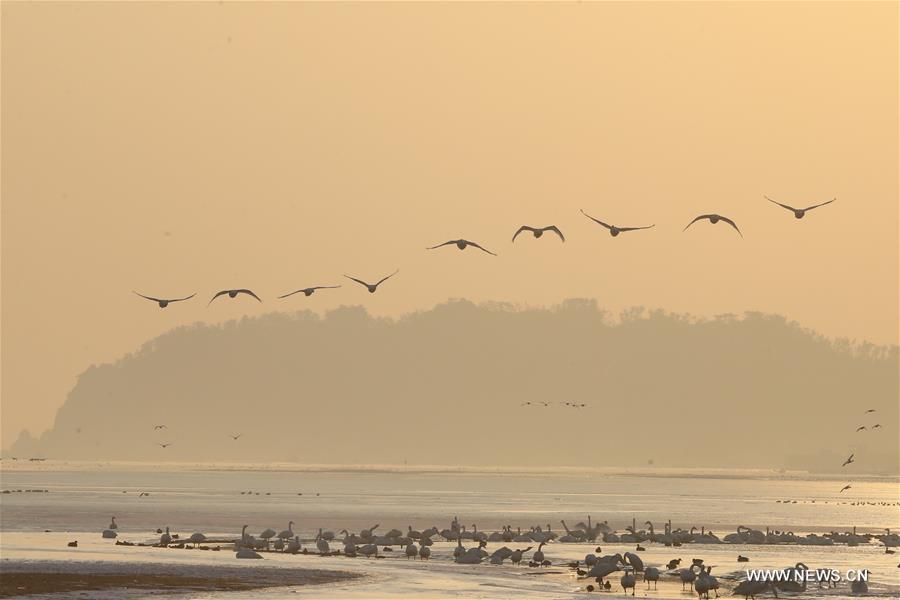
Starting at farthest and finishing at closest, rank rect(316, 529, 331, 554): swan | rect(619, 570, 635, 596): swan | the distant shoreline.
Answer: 1. rect(316, 529, 331, 554): swan
2. rect(619, 570, 635, 596): swan
3. the distant shoreline

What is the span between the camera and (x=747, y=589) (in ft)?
184

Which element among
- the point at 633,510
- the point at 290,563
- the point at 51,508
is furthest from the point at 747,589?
the point at 633,510

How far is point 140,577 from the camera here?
59.1m

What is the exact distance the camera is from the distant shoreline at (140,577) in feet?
182

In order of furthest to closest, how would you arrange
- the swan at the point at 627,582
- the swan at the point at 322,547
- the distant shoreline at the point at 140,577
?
the swan at the point at 322,547
the swan at the point at 627,582
the distant shoreline at the point at 140,577

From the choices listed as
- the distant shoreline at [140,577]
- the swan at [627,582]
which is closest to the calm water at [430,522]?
the swan at [627,582]


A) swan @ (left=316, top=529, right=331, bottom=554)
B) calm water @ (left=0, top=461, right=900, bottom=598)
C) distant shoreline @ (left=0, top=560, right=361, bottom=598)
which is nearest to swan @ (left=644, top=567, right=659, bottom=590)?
calm water @ (left=0, top=461, right=900, bottom=598)

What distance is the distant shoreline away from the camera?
55531 millimetres

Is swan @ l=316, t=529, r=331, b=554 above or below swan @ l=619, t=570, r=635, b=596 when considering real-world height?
above

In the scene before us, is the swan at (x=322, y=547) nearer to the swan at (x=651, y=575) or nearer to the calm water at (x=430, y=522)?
the calm water at (x=430, y=522)

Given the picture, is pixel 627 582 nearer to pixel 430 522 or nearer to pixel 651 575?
pixel 651 575

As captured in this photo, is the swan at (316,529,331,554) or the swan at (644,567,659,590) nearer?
the swan at (644,567,659,590)

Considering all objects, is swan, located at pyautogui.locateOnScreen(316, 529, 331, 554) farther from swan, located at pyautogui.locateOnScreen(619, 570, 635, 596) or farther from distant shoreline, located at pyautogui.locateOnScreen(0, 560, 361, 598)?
swan, located at pyautogui.locateOnScreen(619, 570, 635, 596)

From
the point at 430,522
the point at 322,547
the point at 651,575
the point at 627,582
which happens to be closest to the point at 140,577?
the point at 322,547
